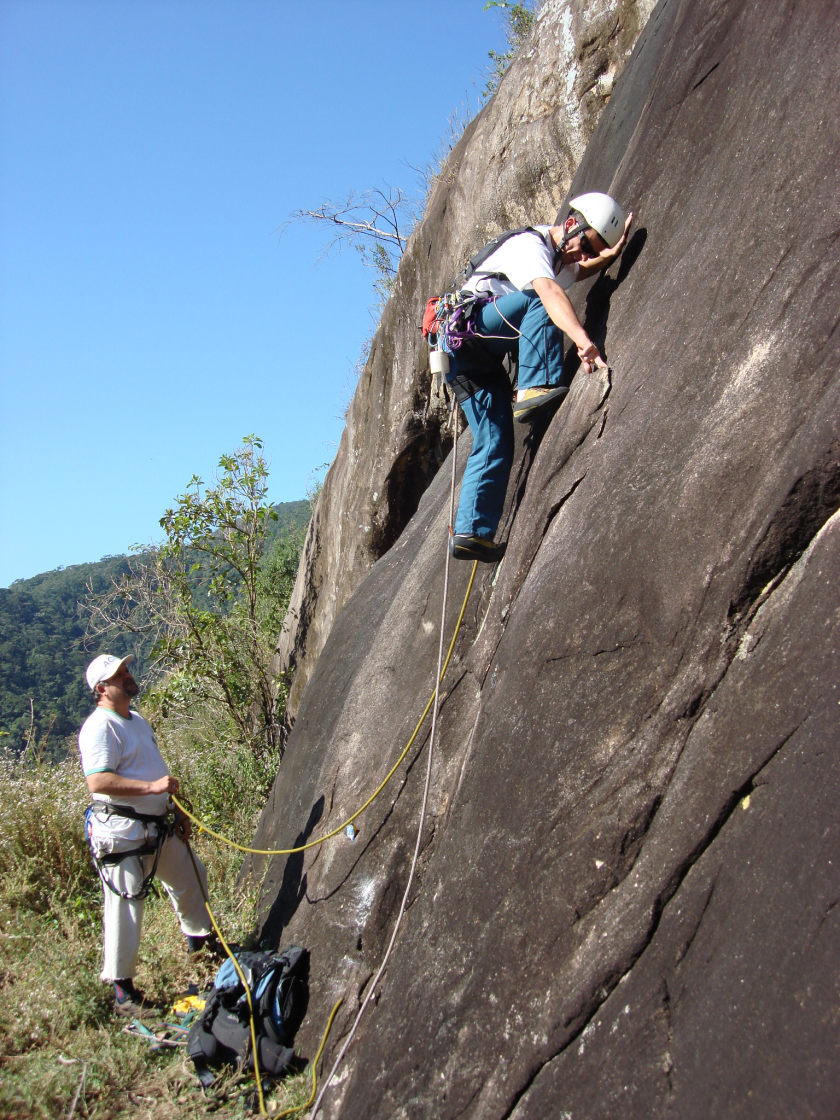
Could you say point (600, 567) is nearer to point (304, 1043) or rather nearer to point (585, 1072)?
→ point (585, 1072)

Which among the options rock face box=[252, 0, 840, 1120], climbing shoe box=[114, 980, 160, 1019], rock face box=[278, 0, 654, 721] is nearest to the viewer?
rock face box=[252, 0, 840, 1120]

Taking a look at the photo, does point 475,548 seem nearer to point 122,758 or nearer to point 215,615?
point 122,758

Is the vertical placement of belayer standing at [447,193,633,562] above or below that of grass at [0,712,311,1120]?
above

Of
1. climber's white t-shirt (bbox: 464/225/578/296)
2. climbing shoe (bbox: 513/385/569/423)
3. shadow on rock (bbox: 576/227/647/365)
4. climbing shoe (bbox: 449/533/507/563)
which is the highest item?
climber's white t-shirt (bbox: 464/225/578/296)

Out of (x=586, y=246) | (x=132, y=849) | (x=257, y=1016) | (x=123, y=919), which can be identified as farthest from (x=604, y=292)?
(x=123, y=919)

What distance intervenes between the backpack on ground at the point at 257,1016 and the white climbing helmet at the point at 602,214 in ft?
14.9

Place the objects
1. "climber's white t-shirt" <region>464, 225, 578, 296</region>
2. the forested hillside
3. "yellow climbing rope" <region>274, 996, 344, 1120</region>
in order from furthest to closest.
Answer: the forested hillside < "climber's white t-shirt" <region>464, 225, 578, 296</region> < "yellow climbing rope" <region>274, 996, 344, 1120</region>

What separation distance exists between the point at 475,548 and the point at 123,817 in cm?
278

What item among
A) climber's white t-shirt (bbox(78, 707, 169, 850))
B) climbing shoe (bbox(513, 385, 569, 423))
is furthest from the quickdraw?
climber's white t-shirt (bbox(78, 707, 169, 850))

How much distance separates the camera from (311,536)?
10695mm

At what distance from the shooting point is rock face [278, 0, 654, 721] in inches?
292

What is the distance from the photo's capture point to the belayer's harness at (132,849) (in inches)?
185

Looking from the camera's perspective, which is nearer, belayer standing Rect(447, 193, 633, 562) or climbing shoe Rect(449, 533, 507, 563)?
belayer standing Rect(447, 193, 633, 562)

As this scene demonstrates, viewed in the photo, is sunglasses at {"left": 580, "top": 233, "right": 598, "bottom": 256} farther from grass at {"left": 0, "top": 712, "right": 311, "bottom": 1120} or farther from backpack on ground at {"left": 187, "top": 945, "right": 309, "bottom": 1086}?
grass at {"left": 0, "top": 712, "right": 311, "bottom": 1120}
